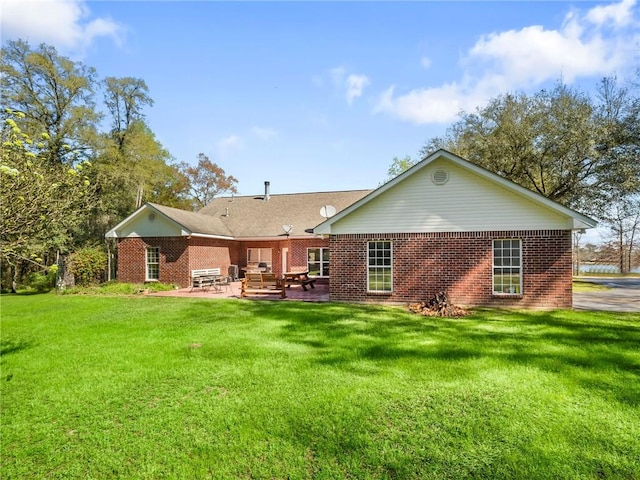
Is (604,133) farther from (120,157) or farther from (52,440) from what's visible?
(120,157)

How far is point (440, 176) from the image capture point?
42.0 ft

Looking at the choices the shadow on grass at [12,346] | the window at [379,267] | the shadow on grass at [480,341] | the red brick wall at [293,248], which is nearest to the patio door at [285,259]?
the red brick wall at [293,248]

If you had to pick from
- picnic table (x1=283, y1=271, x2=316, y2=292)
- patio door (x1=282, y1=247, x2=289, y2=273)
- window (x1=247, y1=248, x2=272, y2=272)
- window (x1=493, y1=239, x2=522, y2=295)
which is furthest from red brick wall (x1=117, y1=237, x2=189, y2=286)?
window (x1=493, y1=239, x2=522, y2=295)

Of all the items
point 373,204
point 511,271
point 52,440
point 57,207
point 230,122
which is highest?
point 230,122

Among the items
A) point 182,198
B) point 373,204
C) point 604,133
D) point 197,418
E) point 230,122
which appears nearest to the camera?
point 197,418

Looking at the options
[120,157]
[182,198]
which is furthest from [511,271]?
[182,198]

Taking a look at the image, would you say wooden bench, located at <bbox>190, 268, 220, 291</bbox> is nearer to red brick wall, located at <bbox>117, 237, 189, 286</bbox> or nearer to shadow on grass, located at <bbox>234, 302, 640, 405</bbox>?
red brick wall, located at <bbox>117, 237, 189, 286</bbox>

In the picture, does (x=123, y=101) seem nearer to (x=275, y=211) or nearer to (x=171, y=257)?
(x=275, y=211)

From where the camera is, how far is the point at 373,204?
1348 centimetres

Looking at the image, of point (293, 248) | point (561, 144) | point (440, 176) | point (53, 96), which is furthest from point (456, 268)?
point (53, 96)

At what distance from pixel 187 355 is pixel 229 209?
19895 mm

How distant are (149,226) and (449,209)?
15878 mm

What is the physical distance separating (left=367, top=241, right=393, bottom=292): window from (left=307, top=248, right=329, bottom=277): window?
7.79m

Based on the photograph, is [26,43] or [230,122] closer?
[230,122]
